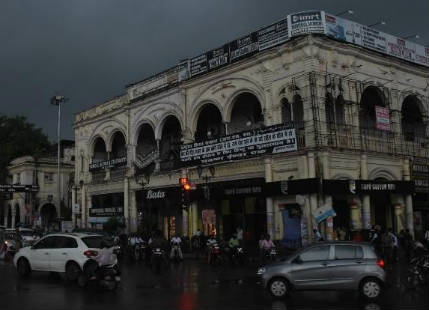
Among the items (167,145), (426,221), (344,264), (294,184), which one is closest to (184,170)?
(167,145)

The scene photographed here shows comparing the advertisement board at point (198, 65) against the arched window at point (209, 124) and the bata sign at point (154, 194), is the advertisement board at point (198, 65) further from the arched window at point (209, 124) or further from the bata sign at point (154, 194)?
the bata sign at point (154, 194)

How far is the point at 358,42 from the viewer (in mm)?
29266

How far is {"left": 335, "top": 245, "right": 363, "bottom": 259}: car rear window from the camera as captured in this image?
12.9 meters

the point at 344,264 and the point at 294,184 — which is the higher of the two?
the point at 294,184

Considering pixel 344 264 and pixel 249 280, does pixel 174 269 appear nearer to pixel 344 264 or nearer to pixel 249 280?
pixel 249 280

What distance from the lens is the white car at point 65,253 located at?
16.6 metres

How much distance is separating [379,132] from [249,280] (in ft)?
54.0

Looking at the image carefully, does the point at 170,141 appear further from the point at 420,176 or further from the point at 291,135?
the point at 420,176

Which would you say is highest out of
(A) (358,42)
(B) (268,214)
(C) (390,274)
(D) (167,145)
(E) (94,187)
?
(A) (358,42)

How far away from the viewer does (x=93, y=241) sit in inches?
672

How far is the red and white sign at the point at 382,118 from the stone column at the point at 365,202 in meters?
2.28

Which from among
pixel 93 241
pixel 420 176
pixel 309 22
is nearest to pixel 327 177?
pixel 309 22

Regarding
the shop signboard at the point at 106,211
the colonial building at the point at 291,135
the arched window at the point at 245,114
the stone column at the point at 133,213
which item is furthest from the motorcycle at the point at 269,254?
the shop signboard at the point at 106,211

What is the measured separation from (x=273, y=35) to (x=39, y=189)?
140 ft
